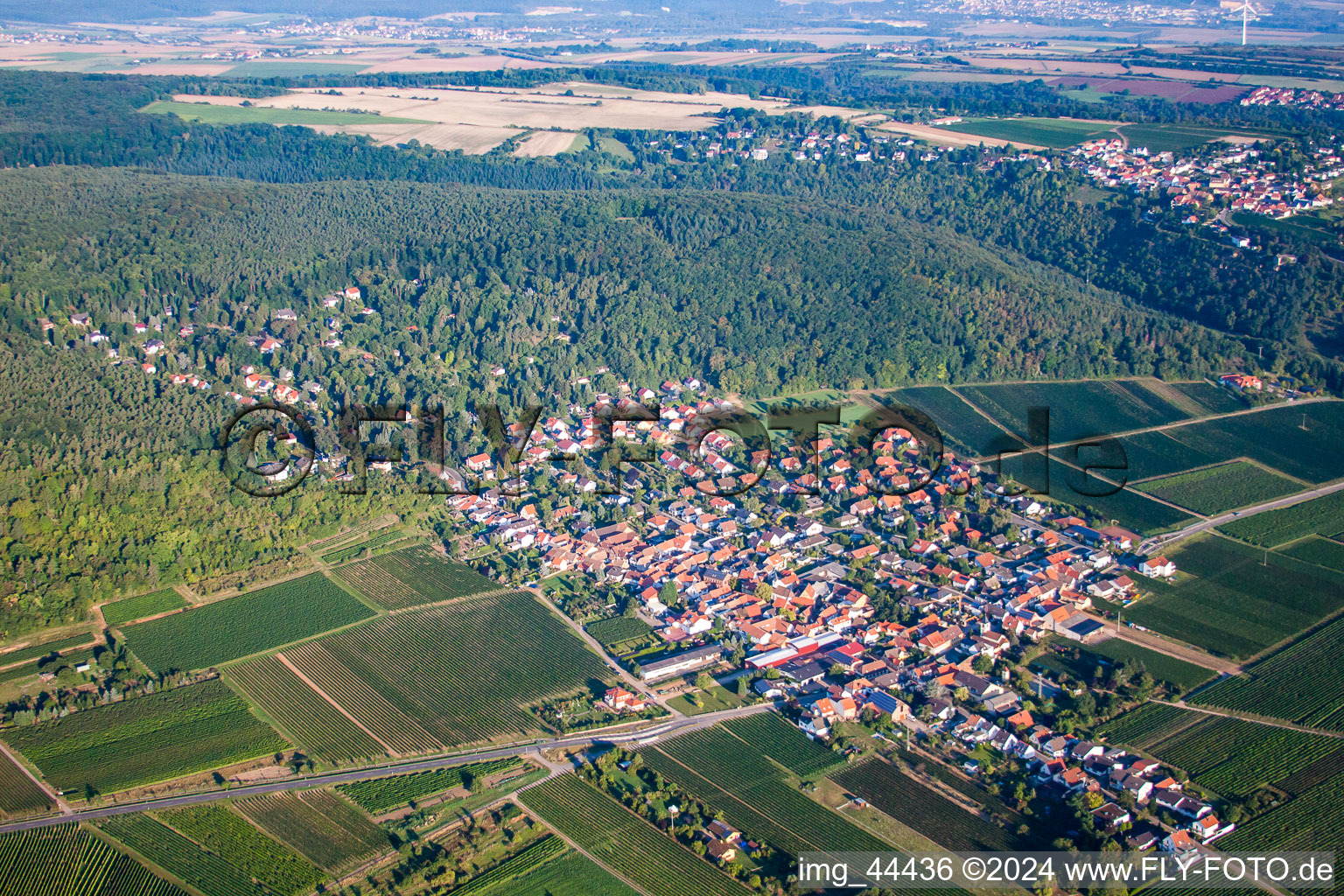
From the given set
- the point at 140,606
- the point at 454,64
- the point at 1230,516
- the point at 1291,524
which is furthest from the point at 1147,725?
the point at 454,64

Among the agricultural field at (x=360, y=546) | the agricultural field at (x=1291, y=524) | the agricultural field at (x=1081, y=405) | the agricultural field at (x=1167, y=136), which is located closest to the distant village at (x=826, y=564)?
the agricultural field at (x=360, y=546)

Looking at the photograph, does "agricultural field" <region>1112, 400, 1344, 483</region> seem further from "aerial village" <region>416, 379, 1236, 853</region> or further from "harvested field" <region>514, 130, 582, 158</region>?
"harvested field" <region>514, 130, 582, 158</region>

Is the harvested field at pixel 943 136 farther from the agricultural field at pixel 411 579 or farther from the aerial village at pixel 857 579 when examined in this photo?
the agricultural field at pixel 411 579

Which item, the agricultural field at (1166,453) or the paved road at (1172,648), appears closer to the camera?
the paved road at (1172,648)

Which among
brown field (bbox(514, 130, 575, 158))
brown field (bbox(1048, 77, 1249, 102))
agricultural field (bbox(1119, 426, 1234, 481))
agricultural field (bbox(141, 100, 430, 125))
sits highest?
brown field (bbox(1048, 77, 1249, 102))

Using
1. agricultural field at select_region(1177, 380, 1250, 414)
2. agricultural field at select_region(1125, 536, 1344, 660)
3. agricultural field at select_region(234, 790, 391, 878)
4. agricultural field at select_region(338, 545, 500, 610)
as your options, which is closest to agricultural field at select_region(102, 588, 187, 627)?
agricultural field at select_region(338, 545, 500, 610)

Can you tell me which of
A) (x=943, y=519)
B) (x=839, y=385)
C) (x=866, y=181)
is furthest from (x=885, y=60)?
(x=943, y=519)
